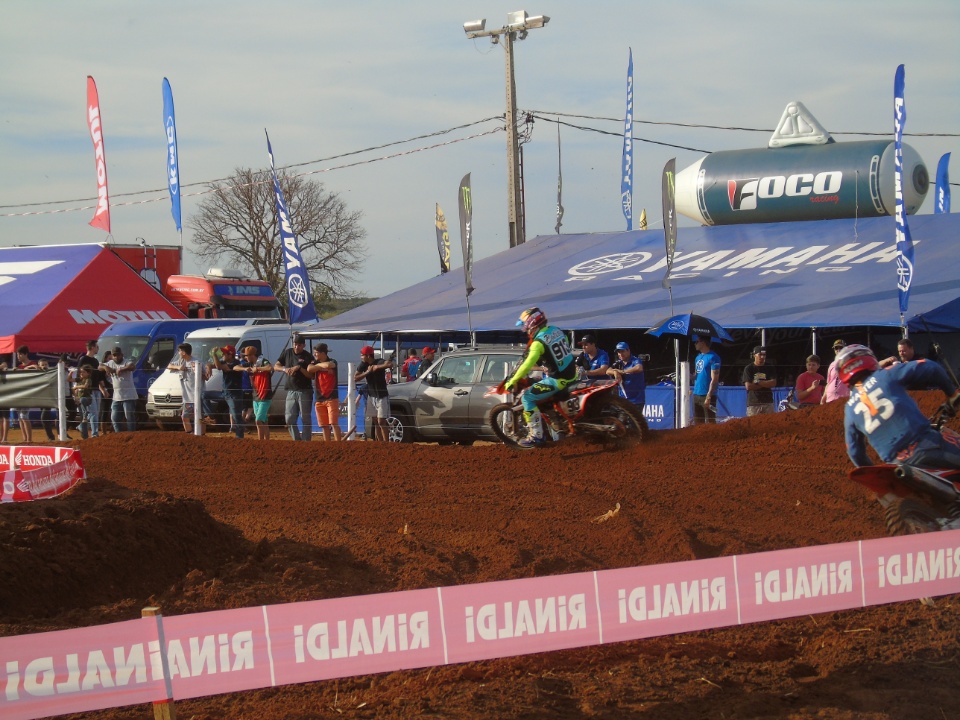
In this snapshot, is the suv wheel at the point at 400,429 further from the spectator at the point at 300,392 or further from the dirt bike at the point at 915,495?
the dirt bike at the point at 915,495

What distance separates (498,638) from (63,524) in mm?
Answer: 3909

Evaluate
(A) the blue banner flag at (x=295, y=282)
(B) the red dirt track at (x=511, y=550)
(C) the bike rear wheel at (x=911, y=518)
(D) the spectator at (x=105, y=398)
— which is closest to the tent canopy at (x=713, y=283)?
(A) the blue banner flag at (x=295, y=282)

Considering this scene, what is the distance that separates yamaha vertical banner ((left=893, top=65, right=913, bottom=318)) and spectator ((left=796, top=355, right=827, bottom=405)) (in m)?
2.45

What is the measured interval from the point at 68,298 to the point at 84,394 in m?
8.24

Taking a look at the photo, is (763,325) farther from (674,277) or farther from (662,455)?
(662,455)

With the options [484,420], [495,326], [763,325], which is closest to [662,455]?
[484,420]

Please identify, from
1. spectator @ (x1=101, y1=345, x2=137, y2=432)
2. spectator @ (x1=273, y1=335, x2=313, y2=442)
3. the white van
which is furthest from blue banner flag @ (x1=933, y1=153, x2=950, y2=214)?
spectator @ (x1=101, y1=345, x2=137, y2=432)

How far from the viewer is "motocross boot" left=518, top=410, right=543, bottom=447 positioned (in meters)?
12.3

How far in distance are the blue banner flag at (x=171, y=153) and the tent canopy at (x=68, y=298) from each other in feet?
7.38

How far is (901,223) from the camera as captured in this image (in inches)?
647

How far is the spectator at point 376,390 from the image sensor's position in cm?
1600

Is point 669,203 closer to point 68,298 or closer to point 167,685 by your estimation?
point 68,298

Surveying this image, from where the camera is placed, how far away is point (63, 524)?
280 inches

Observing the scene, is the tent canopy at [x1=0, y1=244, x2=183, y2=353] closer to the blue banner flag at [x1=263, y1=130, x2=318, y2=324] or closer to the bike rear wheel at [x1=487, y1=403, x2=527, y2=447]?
the blue banner flag at [x1=263, y1=130, x2=318, y2=324]
